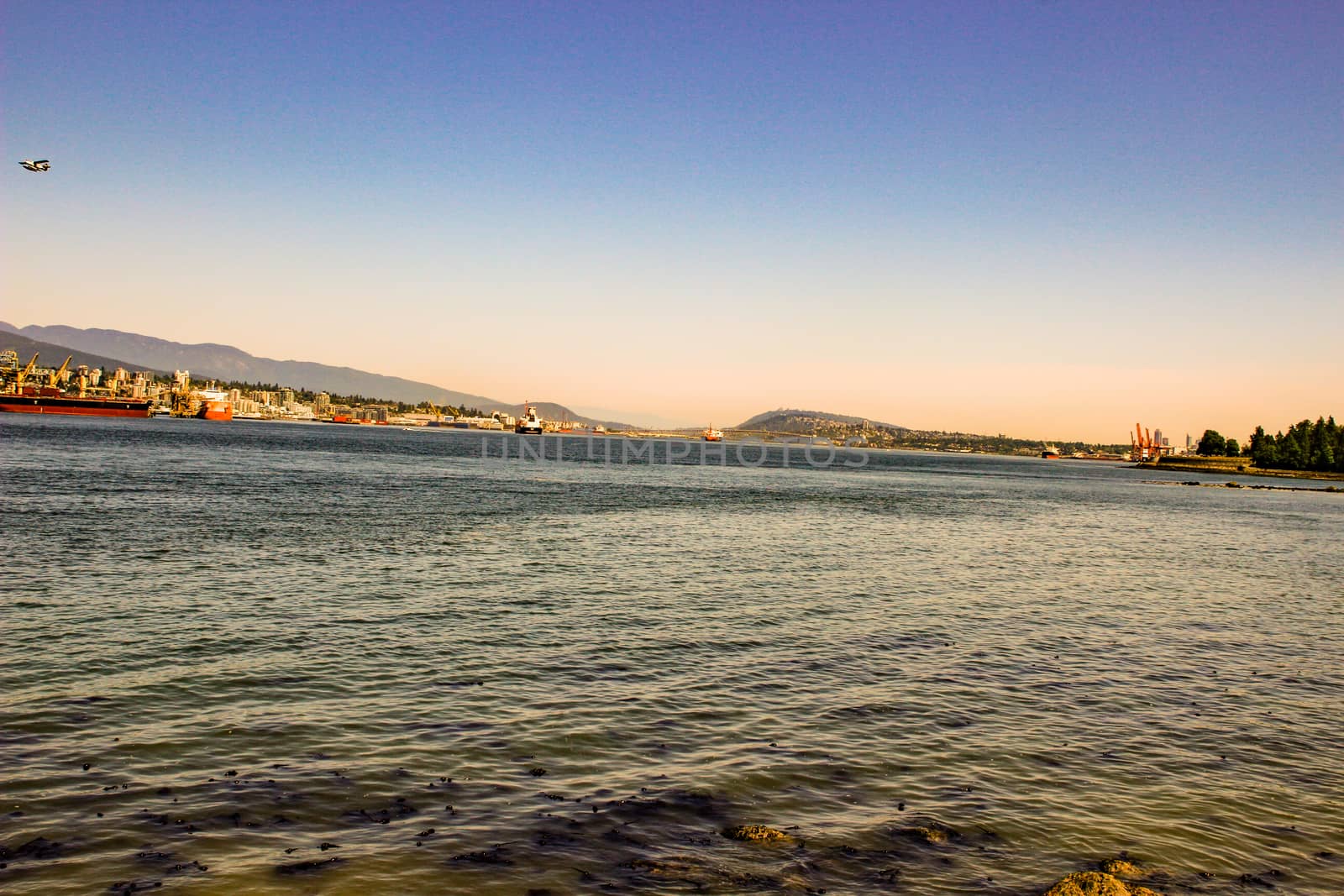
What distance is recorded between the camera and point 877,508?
7644cm

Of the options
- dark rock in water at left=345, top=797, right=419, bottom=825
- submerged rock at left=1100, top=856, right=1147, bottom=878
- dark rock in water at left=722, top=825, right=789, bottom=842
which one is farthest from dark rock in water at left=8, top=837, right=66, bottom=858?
submerged rock at left=1100, top=856, right=1147, bottom=878

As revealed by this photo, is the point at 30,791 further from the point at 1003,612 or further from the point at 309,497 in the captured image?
the point at 309,497

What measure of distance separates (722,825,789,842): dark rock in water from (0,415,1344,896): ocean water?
0.17 meters

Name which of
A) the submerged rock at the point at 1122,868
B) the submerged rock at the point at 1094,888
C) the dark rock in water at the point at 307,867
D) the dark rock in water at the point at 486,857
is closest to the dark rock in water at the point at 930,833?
the submerged rock at the point at 1094,888

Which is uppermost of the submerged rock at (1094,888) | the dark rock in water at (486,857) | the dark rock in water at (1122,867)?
the submerged rock at (1094,888)

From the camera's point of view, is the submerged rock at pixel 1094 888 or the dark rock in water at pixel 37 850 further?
the dark rock in water at pixel 37 850

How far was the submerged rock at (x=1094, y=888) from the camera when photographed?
999 centimetres

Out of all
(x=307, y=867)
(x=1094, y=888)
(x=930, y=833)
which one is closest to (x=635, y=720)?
(x=930, y=833)

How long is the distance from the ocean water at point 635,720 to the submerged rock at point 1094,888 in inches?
20.4

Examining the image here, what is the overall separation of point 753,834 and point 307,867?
18.7 ft

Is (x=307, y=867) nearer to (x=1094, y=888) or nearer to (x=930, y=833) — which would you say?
(x=930, y=833)

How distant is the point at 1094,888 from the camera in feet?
33.2

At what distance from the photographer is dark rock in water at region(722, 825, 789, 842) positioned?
1138 cm

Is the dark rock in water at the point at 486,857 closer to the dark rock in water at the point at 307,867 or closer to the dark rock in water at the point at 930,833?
the dark rock in water at the point at 307,867
